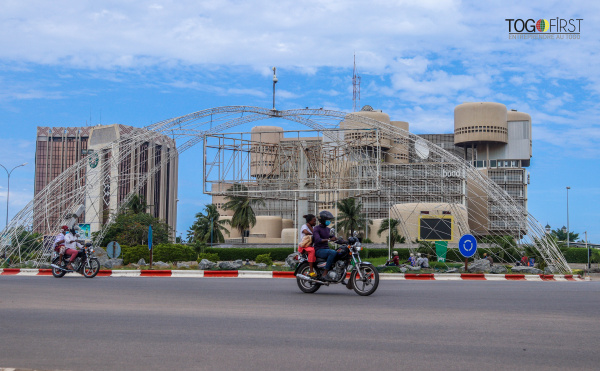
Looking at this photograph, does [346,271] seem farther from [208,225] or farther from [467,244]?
[208,225]

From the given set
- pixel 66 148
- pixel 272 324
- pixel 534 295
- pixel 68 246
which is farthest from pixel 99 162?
pixel 66 148

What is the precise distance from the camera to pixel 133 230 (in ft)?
228

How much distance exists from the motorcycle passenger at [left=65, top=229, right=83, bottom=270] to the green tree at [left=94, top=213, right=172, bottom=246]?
45413 millimetres

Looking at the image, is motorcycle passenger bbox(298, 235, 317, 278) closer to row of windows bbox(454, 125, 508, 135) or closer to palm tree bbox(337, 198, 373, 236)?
palm tree bbox(337, 198, 373, 236)

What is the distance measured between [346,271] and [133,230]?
191 feet

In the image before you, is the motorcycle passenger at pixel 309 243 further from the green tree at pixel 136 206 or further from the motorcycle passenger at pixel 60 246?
the green tree at pixel 136 206

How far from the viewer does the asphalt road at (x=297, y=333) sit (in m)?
6.28

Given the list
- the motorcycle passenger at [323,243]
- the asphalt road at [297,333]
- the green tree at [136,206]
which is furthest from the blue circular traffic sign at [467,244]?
the green tree at [136,206]

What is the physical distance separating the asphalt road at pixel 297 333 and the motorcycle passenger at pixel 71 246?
835 centimetres

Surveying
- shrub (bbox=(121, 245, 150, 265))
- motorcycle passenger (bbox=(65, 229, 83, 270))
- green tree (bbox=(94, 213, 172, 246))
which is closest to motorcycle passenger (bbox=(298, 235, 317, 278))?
motorcycle passenger (bbox=(65, 229, 83, 270))

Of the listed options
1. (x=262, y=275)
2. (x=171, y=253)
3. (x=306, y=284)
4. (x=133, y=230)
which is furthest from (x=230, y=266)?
(x=133, y=230)

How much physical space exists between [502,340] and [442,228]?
49735 millimetres

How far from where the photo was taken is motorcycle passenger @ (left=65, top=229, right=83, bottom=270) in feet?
69.8

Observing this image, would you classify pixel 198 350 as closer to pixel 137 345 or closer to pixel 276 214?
pixel 137 345
